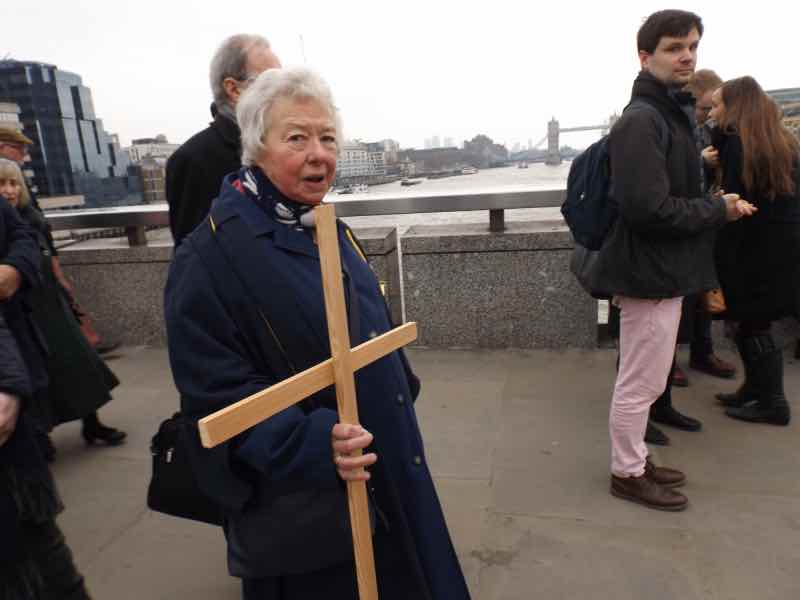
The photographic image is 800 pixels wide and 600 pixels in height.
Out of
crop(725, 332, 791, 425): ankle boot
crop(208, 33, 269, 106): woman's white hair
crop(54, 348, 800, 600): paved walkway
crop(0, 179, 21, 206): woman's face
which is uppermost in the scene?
crop(208, 33, 269, 106): woman's white hair

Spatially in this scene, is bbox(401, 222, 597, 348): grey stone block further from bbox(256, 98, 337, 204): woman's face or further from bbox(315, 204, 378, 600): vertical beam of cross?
bbox(315, 204, 378, 600): vertical beam of cross

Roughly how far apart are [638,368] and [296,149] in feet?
6.82

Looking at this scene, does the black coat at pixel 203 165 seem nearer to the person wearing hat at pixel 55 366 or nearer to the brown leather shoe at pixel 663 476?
the person wearing hat at pixel 55 366

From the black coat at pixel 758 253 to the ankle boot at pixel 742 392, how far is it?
0.22m

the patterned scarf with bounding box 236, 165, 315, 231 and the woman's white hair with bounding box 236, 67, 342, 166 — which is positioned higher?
the woman's white hair with bounding box 236, 67, 342, 166

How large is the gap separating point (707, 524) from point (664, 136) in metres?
1.76

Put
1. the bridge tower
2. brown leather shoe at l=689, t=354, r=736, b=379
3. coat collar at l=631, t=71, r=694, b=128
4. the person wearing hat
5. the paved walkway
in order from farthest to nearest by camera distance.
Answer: the bridge tower
brown leather shoe at l=689, t=354, r=736, b=379
the person wearing hat
coat collar at l=631, t=71, r=694, b=128
the paved walkway

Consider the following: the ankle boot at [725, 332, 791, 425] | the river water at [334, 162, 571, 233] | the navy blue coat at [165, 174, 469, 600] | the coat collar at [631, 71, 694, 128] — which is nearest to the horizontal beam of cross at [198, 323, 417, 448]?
the navy blue coat at [165, 174, 469, 600]

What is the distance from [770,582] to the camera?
2.43 metres

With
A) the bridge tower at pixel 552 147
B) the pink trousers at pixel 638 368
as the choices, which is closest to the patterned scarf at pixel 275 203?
the pink trousers at pixel 638 368

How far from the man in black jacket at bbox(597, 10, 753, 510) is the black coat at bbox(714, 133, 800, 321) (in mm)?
855

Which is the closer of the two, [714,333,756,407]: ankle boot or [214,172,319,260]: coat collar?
[214,172,319,260]: coat collar

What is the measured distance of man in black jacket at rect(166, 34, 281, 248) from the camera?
2584 millimetres

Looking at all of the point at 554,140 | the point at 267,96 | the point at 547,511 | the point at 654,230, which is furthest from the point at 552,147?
the point at 267,96
